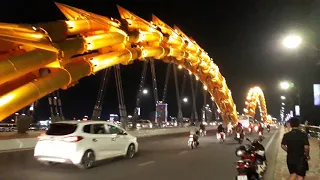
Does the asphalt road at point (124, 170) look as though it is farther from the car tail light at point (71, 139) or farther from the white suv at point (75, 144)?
the car tail light at point (71, 139)

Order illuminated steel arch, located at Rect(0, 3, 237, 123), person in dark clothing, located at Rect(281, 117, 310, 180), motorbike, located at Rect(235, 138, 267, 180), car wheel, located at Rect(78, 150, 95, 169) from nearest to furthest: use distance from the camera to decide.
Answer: person in dark clothing, located at Rect(281, 117, 310, 180) → motorbike, located at Rect(235, 138, 267, 180) → car wheel, located at Rect(78, 150, 95, 169) → illuminated steel arch, located at Rect(0, 3, 237, 123)

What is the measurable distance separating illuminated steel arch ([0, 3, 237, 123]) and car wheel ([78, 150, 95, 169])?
11.1 ft

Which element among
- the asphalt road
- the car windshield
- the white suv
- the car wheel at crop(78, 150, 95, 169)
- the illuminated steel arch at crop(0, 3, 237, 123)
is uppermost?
the illuminated steel arch at crop(0, 3, 237, 123)

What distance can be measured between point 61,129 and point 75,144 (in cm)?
102

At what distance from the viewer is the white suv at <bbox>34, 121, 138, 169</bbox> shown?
39.8 feet

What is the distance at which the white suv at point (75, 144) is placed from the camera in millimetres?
12141

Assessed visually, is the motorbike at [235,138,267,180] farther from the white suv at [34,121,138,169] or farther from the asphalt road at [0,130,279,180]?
the white suv at [34,121,138,169]

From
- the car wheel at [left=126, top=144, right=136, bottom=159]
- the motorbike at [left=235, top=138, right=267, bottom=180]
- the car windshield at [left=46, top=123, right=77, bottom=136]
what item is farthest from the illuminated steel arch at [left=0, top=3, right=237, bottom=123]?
the motorbike at [left=235, top=138, right=267, bottom=180]

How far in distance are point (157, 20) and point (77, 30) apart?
13.9 m

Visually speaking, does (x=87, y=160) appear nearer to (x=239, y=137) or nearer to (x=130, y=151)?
(x=130, y=151)

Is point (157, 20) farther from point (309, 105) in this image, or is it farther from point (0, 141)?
point (309, 105)

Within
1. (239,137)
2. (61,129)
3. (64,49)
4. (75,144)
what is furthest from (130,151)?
(239,137)

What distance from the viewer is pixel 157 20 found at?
30.8 m

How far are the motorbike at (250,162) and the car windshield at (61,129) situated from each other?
5.92 m
